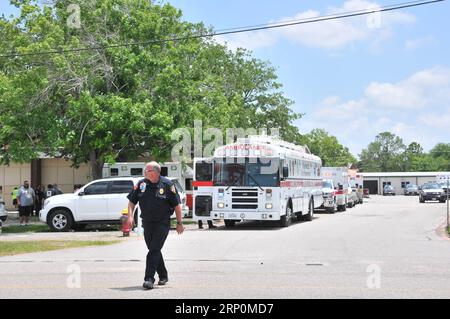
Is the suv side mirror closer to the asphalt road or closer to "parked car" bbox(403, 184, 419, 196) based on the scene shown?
the asphalt road

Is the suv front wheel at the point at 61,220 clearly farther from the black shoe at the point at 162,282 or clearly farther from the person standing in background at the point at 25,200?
the black shoe at the point at 162,282

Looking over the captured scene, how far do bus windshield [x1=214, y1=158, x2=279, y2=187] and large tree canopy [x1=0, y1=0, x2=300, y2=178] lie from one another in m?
4.69

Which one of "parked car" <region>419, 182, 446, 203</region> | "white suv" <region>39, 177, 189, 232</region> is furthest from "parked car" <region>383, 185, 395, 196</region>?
"white suv" <region>39, 177, 189, 232</region>

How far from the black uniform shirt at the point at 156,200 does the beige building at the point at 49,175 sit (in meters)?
32.4

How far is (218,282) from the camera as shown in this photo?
32.4 feet

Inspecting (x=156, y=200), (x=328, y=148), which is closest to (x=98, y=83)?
(x=156, y=200)

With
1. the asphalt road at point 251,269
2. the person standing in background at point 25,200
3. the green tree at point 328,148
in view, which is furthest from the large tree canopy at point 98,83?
the green tree at point 328,148

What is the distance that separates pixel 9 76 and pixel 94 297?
20.0m

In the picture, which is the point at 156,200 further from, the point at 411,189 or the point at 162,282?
the point at 411,189

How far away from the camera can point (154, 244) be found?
30.3ft

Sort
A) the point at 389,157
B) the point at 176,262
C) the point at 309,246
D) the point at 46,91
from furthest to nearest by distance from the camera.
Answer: the point at 389,157
the point at 46,91
the point at 309,246
the point at 176,262

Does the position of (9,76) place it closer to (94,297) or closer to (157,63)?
(157,63)

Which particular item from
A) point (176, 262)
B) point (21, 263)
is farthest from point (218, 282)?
point (21, 263)

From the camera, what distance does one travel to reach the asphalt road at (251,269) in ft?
29.6
